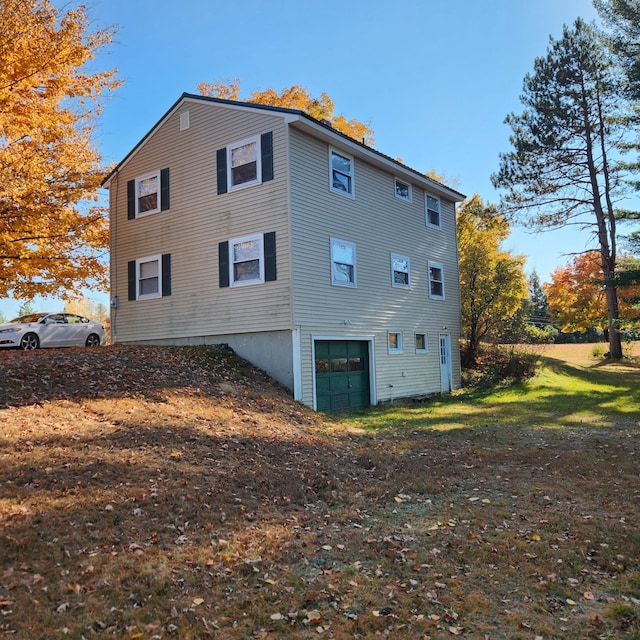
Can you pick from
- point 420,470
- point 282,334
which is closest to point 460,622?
point 420,470

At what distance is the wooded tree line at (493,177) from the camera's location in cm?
1423

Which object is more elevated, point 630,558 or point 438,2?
point 438,2

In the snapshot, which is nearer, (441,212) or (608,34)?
(441,212)

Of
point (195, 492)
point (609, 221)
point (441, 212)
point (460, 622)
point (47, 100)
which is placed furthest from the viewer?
point (609, 221)

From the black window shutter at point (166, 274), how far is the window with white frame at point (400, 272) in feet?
23.4

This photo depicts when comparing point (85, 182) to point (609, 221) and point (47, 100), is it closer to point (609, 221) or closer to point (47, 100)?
point (47, 100)

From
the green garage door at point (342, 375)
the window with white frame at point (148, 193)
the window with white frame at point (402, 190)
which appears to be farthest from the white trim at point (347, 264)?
the window with white frame at point (148, 193)

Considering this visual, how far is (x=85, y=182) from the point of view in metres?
17.3

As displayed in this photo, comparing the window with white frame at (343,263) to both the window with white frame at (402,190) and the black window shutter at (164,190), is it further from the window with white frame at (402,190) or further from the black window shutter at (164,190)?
the black window shutter at (164,190)

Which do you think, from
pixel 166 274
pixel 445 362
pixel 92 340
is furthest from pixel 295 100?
pixel 92 340

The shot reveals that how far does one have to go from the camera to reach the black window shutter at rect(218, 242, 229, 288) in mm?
14336

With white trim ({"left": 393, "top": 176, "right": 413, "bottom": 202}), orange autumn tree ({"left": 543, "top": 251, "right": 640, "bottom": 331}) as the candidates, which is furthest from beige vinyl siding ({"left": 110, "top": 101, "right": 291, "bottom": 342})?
orange autumn tree ({"left": 543, "top": 251, "right": 640, "bottom": 331})

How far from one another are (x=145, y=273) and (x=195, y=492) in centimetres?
1208

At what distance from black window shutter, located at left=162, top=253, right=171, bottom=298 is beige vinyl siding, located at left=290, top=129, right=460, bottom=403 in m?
4.77
